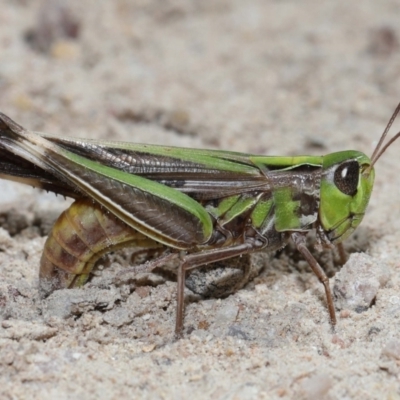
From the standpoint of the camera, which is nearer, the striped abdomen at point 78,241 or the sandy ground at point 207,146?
the sandy ground at point 207,146

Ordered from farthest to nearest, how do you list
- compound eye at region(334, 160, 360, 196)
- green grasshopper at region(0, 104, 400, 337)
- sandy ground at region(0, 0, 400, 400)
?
1. compound eye at region(334, 160, 360, 196)
2. green grasshopper at region(0, 104, 400, 337)
3. sandy ground at region(0, 0, 400, 400)

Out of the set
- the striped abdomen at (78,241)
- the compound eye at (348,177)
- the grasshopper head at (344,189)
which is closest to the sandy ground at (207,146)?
the striped abdomen at (78,241)

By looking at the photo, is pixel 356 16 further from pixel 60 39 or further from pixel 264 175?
pixel 264 175

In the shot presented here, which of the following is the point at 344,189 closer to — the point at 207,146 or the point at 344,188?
the point at 344,188

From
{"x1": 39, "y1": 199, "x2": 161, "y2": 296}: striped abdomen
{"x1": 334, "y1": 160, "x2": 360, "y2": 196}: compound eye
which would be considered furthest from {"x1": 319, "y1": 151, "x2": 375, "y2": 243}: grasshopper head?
{"x1": 39, "y1": 199, "x2": 161, "y2": 296}: striped abdomen

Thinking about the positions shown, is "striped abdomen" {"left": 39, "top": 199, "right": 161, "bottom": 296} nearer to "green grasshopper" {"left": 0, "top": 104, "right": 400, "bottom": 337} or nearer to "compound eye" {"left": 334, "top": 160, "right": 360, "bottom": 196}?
"green grasshopper" {"left": 0, "top": 104, "right": 400, "bottom": 337}

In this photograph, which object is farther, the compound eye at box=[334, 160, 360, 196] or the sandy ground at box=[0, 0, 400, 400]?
the compound eye at box=[334, 160, 360, 196]

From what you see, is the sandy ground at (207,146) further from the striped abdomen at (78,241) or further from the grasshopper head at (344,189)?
the grasshopper head at (344,189)
